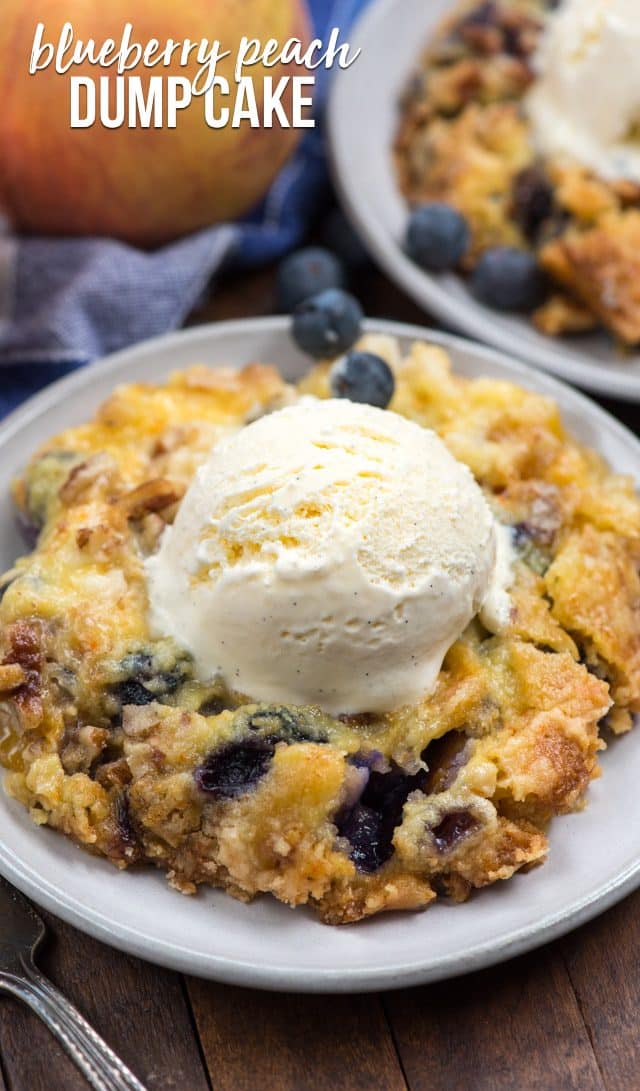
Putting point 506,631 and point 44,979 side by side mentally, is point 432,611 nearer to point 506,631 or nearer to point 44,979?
point 506,631

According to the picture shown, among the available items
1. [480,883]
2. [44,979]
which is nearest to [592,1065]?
[480,883]

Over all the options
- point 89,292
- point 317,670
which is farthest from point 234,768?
point 89,292

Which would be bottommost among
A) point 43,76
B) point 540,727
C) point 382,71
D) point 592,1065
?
point 592,1065

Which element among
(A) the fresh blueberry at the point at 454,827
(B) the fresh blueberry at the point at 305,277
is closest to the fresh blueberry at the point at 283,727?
(A) the fresh blueberry at the point at 454,827

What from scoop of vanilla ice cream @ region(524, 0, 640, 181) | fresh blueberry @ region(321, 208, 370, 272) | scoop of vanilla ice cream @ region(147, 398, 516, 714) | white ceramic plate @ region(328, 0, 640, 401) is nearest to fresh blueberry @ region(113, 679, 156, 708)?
scoop of vanilla ice cream @ region(147, 398, 516, 714)

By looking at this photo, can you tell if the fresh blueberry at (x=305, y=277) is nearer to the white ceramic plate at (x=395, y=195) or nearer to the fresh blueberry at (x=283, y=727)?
the white ceramic plate at (x=395, y=195)
